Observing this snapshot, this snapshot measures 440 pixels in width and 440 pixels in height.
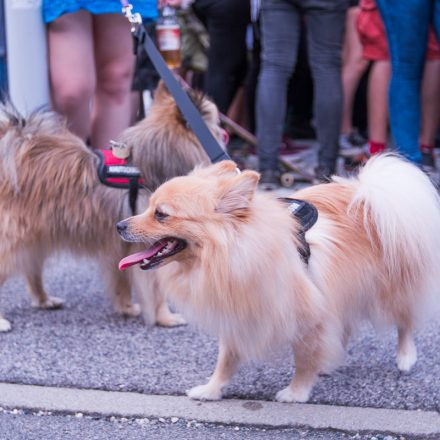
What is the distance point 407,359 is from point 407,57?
6.23 feet

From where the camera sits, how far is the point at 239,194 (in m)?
2.38

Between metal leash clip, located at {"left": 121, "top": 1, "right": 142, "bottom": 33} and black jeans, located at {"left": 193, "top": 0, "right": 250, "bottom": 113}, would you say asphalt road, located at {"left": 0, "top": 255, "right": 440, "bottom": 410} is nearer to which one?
metal leash clip, located at {"left": 121, "top": 1, "right": 142, "bottom": 33}

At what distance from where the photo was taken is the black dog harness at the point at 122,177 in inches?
127

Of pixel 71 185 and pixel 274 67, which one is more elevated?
pixel 274 67

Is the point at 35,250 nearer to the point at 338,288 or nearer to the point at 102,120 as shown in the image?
the point at 102,120

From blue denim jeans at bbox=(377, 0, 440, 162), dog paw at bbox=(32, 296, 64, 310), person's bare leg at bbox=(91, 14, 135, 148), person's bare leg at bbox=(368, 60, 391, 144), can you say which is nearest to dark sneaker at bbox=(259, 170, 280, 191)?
person's bare leg at bbox=(368, 60, 391, 144)

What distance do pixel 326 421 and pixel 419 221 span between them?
0.74 m

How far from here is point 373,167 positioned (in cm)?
285

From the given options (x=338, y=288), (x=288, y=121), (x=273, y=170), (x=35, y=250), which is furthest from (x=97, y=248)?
(x=288, y=121)

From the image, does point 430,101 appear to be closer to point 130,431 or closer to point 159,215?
point 159,215

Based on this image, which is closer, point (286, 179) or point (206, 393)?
point (206, 393)

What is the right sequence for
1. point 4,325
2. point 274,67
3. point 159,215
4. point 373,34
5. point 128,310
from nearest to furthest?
1. point 159,215
2. point 4,325
3. point 128,310
4. point 274,67
5. point 373,34

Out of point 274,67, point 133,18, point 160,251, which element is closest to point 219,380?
point 160,251

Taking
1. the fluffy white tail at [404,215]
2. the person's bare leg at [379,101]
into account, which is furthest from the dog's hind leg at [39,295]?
the person's bare leg at [379,101]
